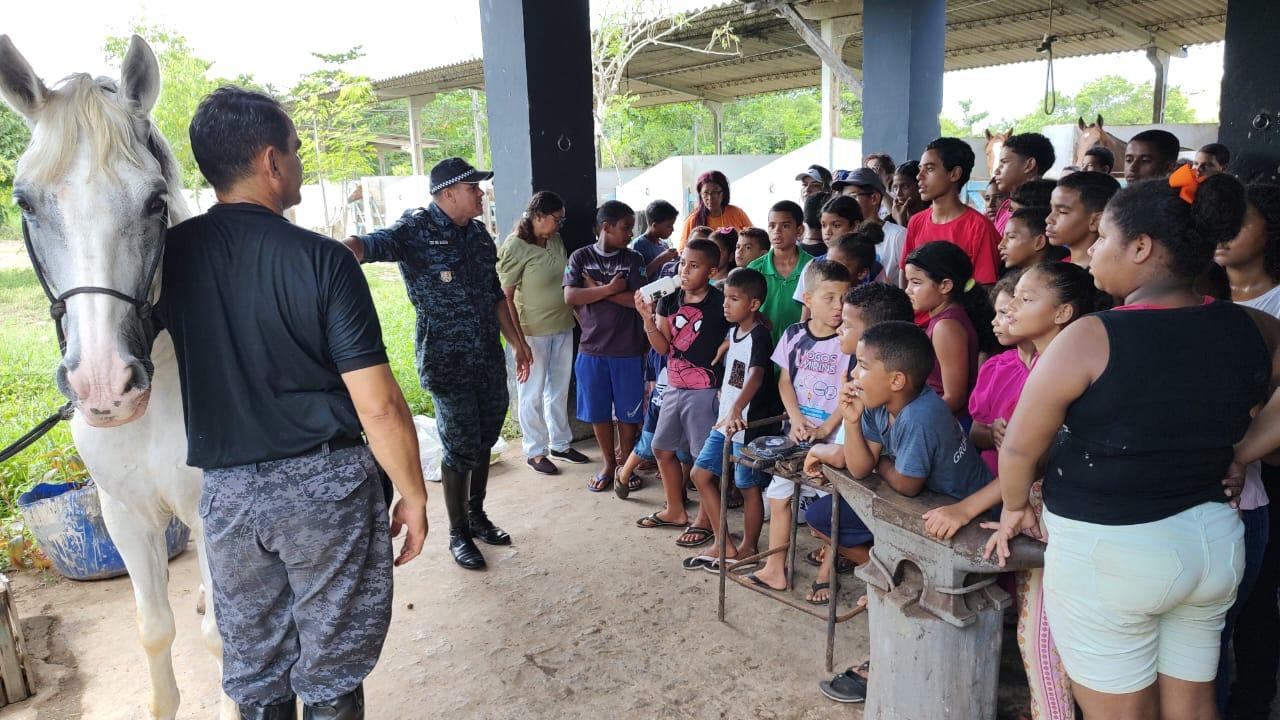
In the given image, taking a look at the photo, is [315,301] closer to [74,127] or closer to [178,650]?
[74,127]

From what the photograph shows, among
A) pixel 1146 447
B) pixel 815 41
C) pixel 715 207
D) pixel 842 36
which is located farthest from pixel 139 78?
pixel 842 36

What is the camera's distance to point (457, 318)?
11.9 feet

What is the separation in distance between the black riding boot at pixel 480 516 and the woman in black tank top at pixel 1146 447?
2.76 metres

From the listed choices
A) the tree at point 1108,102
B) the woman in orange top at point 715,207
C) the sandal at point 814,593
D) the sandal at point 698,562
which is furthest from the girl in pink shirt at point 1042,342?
the tree at point 1108,102

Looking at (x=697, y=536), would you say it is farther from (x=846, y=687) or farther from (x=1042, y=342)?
(x=1042, y=342)

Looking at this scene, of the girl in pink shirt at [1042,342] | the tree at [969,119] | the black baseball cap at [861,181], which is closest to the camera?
the girl in pink shirt at [1042,342]

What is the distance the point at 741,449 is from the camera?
3.11m

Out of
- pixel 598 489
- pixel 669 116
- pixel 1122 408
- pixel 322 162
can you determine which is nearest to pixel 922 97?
pixel 598 489

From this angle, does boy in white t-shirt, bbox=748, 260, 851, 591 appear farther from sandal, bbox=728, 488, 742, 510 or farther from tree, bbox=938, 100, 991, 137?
tree, bbox=938, 100, 991, 137

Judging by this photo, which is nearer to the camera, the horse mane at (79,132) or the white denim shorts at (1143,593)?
the white denim shorts at (1143,593)

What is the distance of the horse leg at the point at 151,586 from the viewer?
241 centimetres

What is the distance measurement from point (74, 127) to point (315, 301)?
0.71m

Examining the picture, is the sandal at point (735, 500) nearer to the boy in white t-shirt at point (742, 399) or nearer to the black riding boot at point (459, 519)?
the boy in white t-shirt at point (742, 399)

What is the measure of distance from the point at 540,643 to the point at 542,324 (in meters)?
2.40
